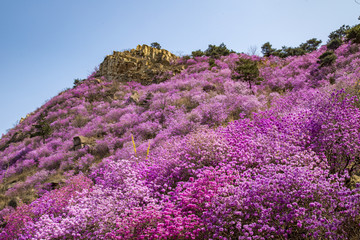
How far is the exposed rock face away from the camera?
23.9m

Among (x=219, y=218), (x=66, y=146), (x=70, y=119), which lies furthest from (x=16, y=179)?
(x=219, y=218)

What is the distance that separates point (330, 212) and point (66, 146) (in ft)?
43.5

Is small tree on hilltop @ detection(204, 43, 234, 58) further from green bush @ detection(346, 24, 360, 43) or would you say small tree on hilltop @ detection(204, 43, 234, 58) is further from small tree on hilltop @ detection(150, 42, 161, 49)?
green bush @ detection(346, 24, 360, 43)

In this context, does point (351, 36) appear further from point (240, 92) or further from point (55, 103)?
point (55, 103)

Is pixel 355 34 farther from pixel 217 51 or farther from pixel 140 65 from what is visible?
pixel 140 65

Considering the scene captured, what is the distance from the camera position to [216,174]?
4945 millimetres

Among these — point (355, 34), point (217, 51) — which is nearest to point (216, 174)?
point (355, 34)

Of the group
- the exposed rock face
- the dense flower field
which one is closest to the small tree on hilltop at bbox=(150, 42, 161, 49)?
the exposed rock face

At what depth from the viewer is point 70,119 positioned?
57.0 feet

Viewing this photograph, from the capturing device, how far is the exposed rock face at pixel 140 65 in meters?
23.9

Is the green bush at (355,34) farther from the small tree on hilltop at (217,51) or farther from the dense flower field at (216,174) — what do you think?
the small tree on hilltop at (217,51)

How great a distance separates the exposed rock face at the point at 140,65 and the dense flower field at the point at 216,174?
→ 10474mm

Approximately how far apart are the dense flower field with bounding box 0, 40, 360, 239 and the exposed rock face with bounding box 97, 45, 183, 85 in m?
10.5

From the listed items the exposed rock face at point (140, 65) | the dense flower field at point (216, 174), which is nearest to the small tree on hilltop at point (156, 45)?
the exposed rock face at point (140, 65)
